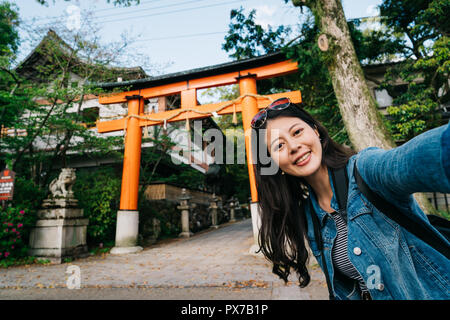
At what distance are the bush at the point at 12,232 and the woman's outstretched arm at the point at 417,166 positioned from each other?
24.4 feet

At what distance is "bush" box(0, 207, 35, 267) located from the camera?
5.51 meters

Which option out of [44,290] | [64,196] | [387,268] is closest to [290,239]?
[387,268]

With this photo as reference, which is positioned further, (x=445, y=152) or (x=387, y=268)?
(x=387, y=268)

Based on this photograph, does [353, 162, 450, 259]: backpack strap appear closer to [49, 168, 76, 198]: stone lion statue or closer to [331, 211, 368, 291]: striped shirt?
[331, 211, 368, 291]: striped shirt

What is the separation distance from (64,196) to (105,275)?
3072 millimetres

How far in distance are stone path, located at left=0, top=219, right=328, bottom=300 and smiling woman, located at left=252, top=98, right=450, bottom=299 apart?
6.91 feet

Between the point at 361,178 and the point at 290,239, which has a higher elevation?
the point at 361,178

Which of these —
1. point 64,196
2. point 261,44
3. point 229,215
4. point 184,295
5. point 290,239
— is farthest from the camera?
point 229,215

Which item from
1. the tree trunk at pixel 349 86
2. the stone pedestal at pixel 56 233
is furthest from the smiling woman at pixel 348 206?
the stone pedestal at pixel 56 233

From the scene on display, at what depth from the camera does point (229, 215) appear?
19297 millimetres

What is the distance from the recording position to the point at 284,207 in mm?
1398

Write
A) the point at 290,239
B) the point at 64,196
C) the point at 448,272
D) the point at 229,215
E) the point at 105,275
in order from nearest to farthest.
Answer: the point at 448,272
the point at 290,239
the point at 105,275
the point at 64,196
the point at 229,215

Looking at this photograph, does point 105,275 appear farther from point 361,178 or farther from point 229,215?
point 229,215

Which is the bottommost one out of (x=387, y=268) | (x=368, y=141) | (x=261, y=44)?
(x=387, y=268)
